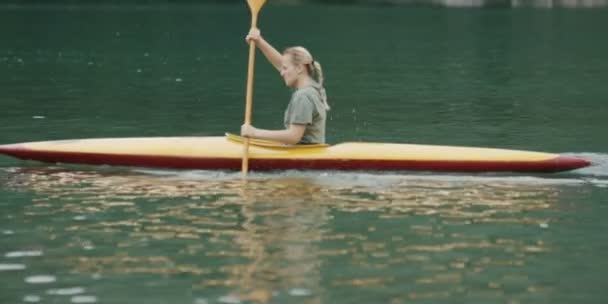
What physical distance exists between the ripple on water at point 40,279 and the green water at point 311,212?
1 cm

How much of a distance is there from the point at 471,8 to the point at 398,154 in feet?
240

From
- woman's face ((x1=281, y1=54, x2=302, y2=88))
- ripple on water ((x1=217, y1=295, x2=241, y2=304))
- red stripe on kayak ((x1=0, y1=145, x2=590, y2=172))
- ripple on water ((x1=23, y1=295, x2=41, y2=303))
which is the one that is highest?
woman's face ((x1=281, y1=54, x2=302, y2=88))

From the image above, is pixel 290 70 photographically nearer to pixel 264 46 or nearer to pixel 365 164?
pixel 264 46

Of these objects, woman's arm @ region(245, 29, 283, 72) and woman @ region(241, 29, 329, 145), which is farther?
woman's arm @ region(245, 29, 283, 72)

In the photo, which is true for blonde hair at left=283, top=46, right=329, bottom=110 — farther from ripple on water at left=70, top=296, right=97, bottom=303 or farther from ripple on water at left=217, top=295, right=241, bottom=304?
ripple on water at left=70, top=296, right=97, bottom=303

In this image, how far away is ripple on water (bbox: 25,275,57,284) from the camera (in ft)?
34.5

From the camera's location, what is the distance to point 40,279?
34.8ft

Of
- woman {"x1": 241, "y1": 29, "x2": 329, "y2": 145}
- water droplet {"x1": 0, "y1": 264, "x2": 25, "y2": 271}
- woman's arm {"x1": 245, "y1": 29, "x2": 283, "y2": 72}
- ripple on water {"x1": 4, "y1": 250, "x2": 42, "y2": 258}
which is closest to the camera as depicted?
water droplet {"x1": 0, "y1": 264, "x2": 25, "y2": 271}

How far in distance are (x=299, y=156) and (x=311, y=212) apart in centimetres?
194

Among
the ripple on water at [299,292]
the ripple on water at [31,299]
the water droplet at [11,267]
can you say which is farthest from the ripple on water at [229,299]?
the water droplet at [11,267]

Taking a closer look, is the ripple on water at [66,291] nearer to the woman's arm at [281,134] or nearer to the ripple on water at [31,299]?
the ripple on water at [31,299]

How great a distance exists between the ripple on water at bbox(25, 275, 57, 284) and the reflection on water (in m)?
0.27

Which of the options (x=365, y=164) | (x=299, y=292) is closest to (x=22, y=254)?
(x=299, y=292)

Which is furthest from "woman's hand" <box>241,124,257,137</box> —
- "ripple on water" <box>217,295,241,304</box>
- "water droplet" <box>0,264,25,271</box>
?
"ripple on water" <box>217,295,241,304</box>
